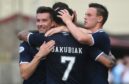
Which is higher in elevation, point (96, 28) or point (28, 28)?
point (96, 28)

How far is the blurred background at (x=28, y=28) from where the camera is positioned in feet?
97.6

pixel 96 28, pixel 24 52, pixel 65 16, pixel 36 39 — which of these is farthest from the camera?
pixel 24 52

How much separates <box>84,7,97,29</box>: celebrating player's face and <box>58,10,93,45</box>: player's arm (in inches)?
14.1

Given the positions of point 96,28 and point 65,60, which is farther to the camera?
point 96,28

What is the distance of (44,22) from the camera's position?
13.0m

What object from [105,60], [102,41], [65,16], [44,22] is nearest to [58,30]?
[65,16]

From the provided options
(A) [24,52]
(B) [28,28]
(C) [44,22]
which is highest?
(C) [44,22]

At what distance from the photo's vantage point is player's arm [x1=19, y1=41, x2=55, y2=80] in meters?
12.7

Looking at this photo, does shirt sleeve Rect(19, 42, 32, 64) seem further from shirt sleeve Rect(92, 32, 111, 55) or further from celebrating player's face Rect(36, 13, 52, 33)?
shirt sleeve Rect(92, 32, 111, 55)

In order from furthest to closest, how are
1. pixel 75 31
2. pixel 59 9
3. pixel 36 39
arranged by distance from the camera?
pixel 36 39
pixel 59 9
pixel 75 31

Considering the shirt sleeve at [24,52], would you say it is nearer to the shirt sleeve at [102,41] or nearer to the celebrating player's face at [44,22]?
the celebrating player's face at [44,22]

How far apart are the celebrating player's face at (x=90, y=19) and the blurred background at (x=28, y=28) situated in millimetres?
9680

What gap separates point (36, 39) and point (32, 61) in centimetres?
31

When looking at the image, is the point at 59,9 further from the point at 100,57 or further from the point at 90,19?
the point at 100,57
